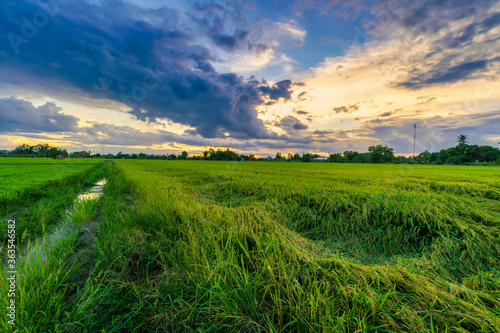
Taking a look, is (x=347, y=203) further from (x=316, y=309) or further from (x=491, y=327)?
(x=316, y=309)

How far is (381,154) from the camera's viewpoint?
87.2 meters

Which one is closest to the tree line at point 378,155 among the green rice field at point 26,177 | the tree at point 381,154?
the tree at point 381,154

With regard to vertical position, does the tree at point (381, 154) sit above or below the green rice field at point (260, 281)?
above

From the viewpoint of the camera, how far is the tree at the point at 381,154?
85287mm

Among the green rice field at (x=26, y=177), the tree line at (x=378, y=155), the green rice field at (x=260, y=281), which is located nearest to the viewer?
the green rice field at (x=260, y=281)

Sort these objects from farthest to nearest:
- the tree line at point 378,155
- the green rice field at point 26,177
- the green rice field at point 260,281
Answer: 1. the tree line at point 378,155
2. the green rice field at point 26,177
3. the green rice field at point 260,281

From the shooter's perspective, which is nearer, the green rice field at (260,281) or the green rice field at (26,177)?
the green rice field at (260,281)

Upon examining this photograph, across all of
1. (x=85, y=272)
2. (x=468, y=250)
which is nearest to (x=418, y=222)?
(x=468, y=250)

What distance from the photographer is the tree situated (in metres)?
85.3

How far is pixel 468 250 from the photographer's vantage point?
311 centimetres

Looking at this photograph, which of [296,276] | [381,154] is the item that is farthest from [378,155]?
[296,276]

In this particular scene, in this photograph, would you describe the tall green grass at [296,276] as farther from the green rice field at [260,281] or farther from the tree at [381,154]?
the tree at [381,154]

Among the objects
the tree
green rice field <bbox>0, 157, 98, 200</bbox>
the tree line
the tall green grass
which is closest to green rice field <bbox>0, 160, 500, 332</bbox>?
the tall green grass

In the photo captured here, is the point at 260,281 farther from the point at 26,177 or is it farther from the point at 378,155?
the point at 378,155
